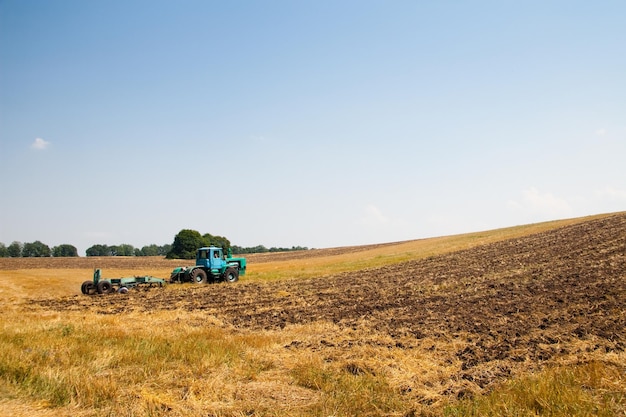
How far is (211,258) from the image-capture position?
29.6 meters

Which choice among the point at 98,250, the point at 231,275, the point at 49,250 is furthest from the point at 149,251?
the point at 231,275

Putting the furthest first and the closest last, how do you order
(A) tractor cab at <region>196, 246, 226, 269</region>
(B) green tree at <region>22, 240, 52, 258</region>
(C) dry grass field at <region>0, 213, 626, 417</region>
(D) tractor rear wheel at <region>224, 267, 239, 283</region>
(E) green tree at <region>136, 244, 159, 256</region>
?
(E) green tree at <region>136, 244, 159, 256</region> < (B) green tree at <region>22, 240, 52, 258</region> < (D) tractor rear wheel at <region>224, 267, 239, 283</region> < (A) tractor cab at <region>196, 246, 226, 269</region> < (C) dry grass field at <region>0, 213, 626, 417</region>

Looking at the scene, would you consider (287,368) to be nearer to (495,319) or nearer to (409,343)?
(409,343)

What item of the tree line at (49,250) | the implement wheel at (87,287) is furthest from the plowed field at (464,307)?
the tree line at (49,250)

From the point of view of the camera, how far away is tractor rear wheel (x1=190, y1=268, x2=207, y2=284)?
28484 mm

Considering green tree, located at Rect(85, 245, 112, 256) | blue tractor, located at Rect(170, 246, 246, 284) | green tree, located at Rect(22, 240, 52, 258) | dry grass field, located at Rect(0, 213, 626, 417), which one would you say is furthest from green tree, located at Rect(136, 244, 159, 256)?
dry grass field, located at Rect(0, 213, 626, 417)

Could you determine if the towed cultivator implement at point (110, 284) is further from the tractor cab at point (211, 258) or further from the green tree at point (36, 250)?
the green tree at point (36, 250)

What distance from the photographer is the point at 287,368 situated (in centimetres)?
850

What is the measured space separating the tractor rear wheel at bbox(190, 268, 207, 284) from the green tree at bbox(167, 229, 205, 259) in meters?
48.7

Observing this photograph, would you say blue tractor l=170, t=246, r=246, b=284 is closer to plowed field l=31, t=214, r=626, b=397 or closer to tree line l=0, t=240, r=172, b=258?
plowed field l=31, t=214, r=626, b=397

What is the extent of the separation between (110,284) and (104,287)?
1.60 feet

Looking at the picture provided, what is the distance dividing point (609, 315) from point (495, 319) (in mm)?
2996

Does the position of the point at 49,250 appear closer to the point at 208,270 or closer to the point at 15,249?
the point at 15,249

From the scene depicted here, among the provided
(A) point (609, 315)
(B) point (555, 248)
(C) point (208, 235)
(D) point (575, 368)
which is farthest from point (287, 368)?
(C) point (208, 235)
